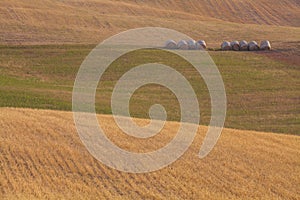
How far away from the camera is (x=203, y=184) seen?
1627cm

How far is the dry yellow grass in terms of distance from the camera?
15.2 meters

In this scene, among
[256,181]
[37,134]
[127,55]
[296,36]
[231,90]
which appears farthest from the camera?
[296,36]

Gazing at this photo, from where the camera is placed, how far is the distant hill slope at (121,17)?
54.7 m

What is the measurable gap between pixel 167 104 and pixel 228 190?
1681 centimetres

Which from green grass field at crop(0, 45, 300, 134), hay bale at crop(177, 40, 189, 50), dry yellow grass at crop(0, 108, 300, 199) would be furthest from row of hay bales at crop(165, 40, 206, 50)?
dry yellow grass at crop(0, 108, 300, 199)

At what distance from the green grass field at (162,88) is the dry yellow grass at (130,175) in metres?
6.76

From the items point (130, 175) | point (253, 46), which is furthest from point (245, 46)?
point (130, 175)

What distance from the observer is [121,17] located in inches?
2638

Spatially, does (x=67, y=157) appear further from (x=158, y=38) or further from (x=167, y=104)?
(x=158, y=38)

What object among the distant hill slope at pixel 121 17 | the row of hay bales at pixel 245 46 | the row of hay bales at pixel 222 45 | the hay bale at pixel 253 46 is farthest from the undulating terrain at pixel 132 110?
the hay bale at pixel 253 46

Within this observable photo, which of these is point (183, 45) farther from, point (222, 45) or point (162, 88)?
point (162, 88)

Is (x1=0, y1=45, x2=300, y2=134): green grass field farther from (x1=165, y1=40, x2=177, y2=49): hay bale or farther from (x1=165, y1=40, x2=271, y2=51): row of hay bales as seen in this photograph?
(x1=165, y1=40, x2=177, y2=49): hay bale

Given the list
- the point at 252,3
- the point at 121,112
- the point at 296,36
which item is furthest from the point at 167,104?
the point at 252,3

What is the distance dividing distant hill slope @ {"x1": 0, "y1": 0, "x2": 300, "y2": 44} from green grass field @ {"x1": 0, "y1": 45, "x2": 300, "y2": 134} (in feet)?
22.8
